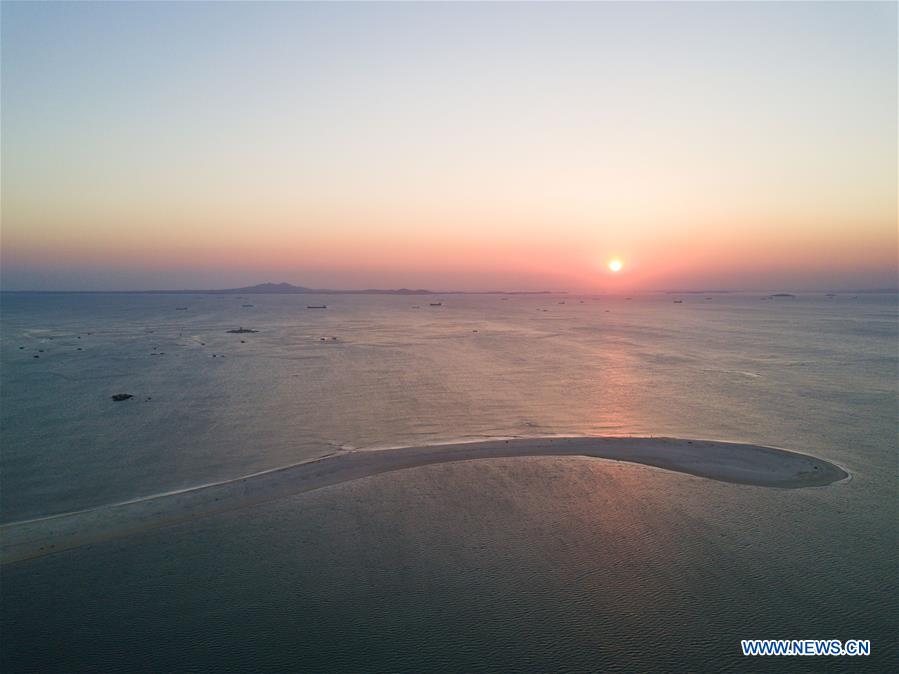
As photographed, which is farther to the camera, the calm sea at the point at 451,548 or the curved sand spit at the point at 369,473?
the curved sand spit at the point at 369,473

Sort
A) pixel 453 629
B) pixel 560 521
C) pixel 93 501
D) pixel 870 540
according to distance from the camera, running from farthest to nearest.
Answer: pixel 93 501, pixel 560 521, pixel 870 540, pixel 453 629

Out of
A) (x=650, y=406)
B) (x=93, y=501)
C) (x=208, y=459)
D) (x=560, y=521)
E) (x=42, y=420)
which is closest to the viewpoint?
(x=560, y=521)

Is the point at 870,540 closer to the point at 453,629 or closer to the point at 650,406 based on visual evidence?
the point at 453,629

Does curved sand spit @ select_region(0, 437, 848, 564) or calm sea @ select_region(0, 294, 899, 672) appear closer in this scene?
calm sea @ select_region(0, 294, 899, 672)

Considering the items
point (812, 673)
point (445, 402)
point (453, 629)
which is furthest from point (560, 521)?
point (445, 402)

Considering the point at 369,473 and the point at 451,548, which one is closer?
the point at 451,548

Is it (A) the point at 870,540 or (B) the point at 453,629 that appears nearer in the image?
(B) the point at 453,629

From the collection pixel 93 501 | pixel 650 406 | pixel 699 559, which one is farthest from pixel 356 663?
pixel 650 406
